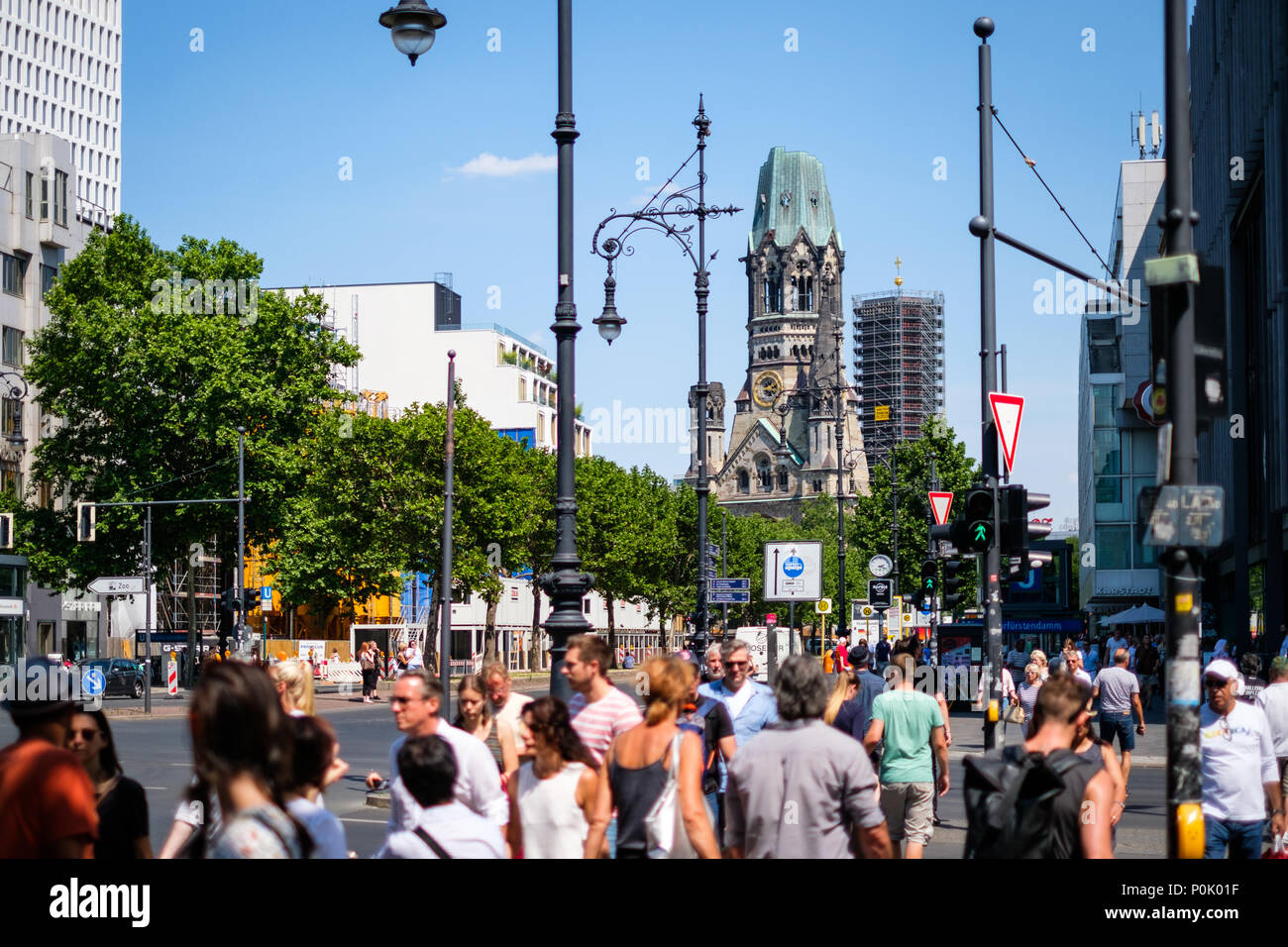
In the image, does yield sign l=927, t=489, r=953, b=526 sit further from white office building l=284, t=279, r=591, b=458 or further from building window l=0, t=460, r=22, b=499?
white office building l=284, t=279, r=591, b=458

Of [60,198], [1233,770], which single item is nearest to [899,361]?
[60,198]

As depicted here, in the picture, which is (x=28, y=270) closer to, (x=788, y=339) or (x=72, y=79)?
(x=72, y=79)

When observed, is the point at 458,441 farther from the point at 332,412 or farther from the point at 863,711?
the point at 863,711

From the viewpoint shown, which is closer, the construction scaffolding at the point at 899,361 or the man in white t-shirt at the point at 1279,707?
the man in white t-shirt at the point at 1279,707

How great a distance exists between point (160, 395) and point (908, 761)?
46492mm

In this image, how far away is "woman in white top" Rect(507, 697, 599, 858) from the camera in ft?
23.3

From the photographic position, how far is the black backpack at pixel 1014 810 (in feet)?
19.6

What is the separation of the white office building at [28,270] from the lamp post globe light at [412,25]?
4623cm

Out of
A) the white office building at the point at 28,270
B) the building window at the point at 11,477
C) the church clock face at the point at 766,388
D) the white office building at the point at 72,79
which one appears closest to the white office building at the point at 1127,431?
the white office building at the point at 28,270

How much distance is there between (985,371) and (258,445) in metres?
39.1

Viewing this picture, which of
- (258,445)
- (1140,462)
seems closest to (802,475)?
(1140,462)

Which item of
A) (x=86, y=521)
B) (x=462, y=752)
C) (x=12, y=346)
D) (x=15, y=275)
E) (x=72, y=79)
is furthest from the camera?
(x=72, y=79)

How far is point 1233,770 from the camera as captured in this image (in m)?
9.68

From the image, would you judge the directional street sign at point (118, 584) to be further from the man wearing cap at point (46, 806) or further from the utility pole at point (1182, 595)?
the man wearing cap at point (46, 806)
